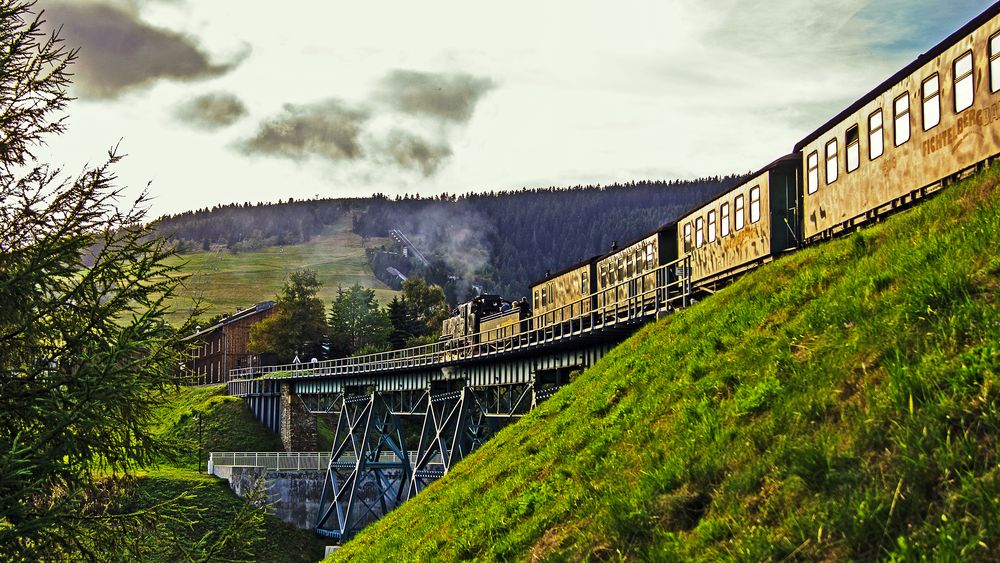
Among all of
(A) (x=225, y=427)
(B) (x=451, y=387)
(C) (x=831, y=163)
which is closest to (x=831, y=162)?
(C) (x=831, y=163)

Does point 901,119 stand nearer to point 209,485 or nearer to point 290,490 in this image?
point 290,490

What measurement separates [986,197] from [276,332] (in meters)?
95.4

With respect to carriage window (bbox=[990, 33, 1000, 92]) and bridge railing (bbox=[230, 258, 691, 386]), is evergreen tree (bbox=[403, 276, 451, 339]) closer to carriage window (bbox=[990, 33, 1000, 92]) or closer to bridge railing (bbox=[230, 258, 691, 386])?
bridge railing (bbox=[230, 258, 691, 386])

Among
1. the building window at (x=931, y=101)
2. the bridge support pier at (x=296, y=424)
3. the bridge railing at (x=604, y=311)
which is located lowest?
the bridge support pier at (x=296, y=424)

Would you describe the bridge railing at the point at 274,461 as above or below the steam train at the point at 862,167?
below

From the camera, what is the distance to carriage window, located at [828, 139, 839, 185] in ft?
81.1

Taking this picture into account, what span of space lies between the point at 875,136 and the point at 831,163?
2632 millimetres

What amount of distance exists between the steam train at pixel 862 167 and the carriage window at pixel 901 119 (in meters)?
0.02

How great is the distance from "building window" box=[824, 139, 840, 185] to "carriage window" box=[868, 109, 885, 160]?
1928 millimetres

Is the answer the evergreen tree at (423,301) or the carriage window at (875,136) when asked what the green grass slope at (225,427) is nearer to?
the evergreen tree at (423,301)

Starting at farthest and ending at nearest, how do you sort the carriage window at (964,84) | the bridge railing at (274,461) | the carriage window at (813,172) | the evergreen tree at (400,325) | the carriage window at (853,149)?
1. the evergreen tree at (400,325)
2. the bridge railing at (274,461)
3. the carriage window at (813,172)
4. the carriage window at (853,149)
5. the carriage window at (964,84)

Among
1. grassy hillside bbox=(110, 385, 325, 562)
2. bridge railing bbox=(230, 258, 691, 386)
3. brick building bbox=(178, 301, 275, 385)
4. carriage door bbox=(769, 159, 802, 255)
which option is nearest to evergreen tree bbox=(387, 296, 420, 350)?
brick building bbox=(178, 301, 275, 385)

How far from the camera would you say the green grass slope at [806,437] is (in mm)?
7512

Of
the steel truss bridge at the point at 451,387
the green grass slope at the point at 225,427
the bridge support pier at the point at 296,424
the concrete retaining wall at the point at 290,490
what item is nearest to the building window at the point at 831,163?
the steel truss bridge at the point at 451,387
